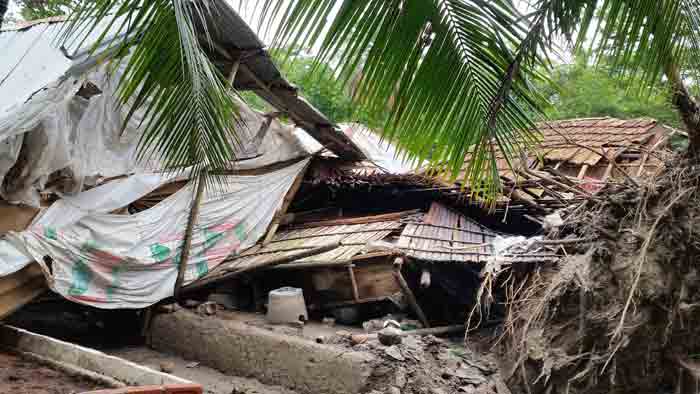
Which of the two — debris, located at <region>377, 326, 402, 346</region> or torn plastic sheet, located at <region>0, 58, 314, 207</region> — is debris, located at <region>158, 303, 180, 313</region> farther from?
debris, located at <region>377, 326, 402, 346</region>

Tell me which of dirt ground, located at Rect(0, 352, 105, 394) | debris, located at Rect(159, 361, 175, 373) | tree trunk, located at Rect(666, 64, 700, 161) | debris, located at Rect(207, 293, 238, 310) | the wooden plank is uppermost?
tree trunk, located at Rect(666, 64, 700, 161)

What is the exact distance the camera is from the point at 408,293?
6.18 meters

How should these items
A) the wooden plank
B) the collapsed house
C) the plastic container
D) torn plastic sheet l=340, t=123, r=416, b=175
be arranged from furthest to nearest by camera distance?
torn plastic sheet l=340, t=123, r=416, b=175 < the wooden plank < the plastic container < the collapsed house

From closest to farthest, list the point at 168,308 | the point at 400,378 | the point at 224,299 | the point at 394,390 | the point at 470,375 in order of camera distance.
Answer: the point at 394,390 → the point at 400,378 → the point at 470,375 → the point at 168,308 → the point at 224,299

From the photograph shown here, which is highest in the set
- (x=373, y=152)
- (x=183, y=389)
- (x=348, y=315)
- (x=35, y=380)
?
(x=373, y=152)

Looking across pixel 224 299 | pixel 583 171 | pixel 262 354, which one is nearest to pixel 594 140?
pixel 583 171

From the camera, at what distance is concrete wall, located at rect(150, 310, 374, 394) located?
519cm

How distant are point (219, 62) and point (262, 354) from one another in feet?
11.6

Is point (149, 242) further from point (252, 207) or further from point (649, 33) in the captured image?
point (649, 33)

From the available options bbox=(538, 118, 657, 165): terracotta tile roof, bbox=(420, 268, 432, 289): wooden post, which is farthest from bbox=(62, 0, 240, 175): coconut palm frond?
bbox=(538, 118, 657, 165): terracotta tile roof

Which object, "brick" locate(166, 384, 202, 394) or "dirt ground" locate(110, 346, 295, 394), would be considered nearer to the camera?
"brick" locate(166, 384, 202, 394)

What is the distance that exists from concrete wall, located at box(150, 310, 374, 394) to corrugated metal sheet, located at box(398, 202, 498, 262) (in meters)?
1.51

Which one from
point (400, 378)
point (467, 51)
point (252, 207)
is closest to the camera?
point (467, 51)

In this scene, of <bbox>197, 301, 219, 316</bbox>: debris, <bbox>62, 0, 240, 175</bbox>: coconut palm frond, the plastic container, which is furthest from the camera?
<bbox>197, 301, 219, 316</bbox>: debris
